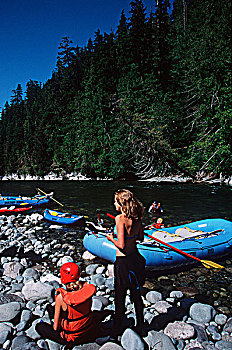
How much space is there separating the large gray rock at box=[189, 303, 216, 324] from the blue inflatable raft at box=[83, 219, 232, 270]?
1712 mm

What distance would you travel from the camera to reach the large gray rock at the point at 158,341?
9.93ft

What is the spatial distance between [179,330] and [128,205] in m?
1.99

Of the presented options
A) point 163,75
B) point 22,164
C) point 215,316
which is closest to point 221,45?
point 163,75

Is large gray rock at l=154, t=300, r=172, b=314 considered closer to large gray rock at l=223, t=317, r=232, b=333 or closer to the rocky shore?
the rocky shore

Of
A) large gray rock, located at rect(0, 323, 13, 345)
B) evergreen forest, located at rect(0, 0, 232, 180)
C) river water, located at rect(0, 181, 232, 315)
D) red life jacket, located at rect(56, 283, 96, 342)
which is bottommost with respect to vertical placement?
river water, located at rect(0, 181, 232, 315)

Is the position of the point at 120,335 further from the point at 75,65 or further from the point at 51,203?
the point at 75,65

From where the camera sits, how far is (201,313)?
12.3 ft

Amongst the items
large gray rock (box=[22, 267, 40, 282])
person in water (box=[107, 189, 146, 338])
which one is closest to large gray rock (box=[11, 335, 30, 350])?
person in water (box=[107, 189, 146, 338])

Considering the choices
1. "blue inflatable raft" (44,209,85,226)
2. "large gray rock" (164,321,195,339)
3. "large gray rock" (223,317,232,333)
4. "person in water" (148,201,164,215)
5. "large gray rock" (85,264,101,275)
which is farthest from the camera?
"person in water" (148,201,164,215)

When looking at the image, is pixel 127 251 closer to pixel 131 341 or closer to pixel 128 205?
pixel 128 205

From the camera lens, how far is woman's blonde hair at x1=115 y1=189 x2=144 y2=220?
2.99m

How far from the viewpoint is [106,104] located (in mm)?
33844

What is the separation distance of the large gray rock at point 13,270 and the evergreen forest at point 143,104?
12787 millimetres

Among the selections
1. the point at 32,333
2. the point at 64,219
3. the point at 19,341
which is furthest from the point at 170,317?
the point at 64,219
